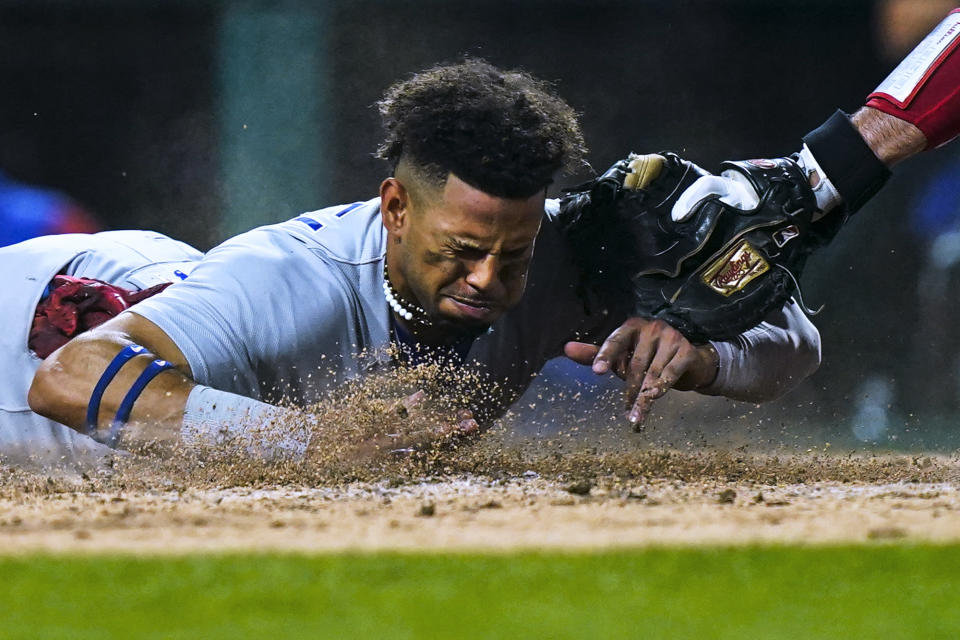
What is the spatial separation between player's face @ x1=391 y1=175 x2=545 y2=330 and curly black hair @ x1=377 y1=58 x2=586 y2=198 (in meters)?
0.05

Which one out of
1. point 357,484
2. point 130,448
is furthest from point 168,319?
point 357,484

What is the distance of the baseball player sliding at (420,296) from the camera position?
2.97 m

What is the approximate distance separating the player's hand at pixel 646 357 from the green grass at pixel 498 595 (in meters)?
1.14

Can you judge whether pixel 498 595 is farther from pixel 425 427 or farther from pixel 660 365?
pixel 660 365

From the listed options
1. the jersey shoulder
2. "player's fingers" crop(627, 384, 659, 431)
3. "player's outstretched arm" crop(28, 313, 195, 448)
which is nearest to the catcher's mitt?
"player's fingers" crop(627, 384, 659, 431)

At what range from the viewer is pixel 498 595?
1.67 meters

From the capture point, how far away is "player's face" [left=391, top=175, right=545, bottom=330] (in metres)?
3.13

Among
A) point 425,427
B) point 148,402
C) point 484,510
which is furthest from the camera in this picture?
point 425,427

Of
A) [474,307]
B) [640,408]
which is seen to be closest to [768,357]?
[640,408]

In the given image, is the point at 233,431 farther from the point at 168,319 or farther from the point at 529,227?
the point at 529,227

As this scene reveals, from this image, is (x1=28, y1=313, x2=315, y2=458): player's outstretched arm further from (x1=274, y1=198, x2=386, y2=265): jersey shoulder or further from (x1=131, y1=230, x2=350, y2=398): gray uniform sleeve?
(x1=274, y1=198, x2=386, y2=265): jersey shoulder

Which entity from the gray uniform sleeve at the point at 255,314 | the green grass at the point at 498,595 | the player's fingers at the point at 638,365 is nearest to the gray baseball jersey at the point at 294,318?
the gray uniform sleeve at the point at 255,314

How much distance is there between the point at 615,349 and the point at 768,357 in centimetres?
57

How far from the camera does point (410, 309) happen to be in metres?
3.31
